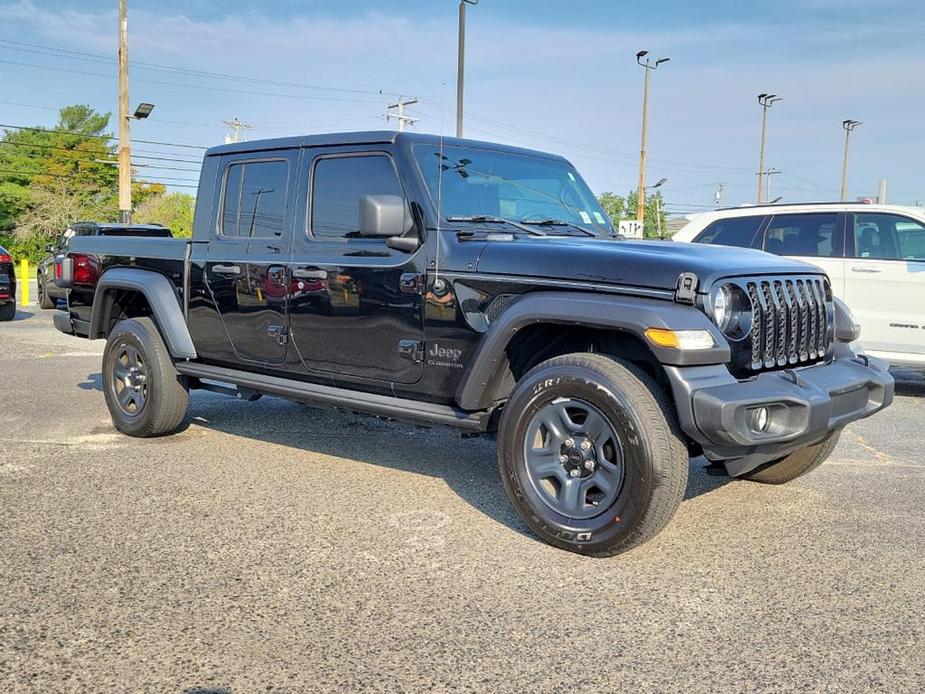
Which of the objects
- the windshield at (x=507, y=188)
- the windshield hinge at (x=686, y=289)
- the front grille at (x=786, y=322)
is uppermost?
the windshield at (x=507, y=188)

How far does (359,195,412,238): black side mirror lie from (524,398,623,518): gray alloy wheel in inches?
47.2

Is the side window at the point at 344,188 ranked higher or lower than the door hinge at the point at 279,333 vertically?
higher

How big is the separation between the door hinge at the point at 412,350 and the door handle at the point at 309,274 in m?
0.66

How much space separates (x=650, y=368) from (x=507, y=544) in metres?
1.07

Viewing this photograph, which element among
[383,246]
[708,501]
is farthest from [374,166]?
[708,501]

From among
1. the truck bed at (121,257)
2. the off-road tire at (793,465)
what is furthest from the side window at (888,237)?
the truck bed at (121,257)

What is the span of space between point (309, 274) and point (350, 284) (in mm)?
348

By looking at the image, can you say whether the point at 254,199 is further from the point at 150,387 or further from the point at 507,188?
the point at 507,188

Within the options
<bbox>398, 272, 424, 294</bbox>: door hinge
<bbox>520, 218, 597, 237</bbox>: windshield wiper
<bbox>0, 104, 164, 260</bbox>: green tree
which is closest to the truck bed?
<bbox>398, 272, 424, 294</bbox>: door hinge

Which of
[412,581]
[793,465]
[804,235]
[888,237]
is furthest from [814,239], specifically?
[412,581]

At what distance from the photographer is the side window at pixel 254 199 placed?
533 cm

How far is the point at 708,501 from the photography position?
4.89m

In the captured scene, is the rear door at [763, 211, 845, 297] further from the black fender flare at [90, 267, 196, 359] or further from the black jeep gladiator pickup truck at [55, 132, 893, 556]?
the black fender flare at [90, 267, 196, 359]

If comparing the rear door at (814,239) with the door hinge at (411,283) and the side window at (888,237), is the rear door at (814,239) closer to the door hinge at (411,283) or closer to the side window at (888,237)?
the side window at (888,237)
